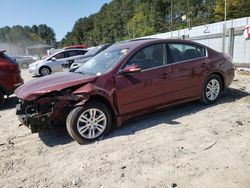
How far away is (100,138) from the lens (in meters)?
4.38

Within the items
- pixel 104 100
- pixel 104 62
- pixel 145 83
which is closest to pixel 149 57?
pixel 145 83

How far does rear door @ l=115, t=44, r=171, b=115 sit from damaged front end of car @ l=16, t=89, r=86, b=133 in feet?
2.53

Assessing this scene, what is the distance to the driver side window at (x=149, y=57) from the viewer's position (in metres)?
4.76

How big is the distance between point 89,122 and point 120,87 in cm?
80

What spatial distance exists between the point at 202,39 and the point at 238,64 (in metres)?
2.64

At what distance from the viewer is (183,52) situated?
539cm

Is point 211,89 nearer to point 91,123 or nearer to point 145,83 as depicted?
point 145,83

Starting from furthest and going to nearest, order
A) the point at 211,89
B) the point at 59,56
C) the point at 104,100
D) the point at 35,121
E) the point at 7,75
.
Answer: the point at 59,56, the point at 7,75, the point at 211,89, the point at 104,100, the point at 35,121

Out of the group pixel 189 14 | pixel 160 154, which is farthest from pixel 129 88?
pixel 189 14

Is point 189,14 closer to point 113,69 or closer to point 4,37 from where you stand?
point 113,69

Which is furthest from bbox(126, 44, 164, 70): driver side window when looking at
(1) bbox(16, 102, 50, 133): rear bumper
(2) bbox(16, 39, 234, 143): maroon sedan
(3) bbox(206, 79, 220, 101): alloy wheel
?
(1) bbox(16, 102, 50, 133): rear bumper

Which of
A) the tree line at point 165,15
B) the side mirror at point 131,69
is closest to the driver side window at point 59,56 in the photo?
the side mirror at point 131,69

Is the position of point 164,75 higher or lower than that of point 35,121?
higher

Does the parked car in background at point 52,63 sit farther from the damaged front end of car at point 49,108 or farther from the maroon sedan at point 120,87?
the damaged front end of car at point 49,108
